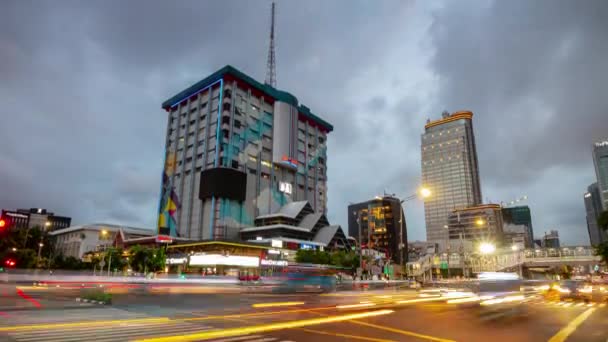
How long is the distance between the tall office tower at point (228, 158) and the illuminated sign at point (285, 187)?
1.31 feet

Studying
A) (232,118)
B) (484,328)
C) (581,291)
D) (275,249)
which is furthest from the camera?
(232,118)

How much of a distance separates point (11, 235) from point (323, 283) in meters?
74.5

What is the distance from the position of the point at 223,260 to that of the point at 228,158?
40.1 m

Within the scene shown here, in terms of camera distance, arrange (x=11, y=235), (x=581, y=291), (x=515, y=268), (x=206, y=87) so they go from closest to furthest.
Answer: (x=581, y=291)
(x=11, y=235)
(x=515, y=268)
(x=206, y=87)

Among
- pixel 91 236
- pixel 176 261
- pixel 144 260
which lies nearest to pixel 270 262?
pixel 176 261

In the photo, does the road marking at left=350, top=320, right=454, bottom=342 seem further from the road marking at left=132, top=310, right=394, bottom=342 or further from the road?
the road marking at left=132, top=310, right=394, bottom=342

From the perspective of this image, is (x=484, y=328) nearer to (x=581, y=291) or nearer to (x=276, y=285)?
(x=276, y=285)

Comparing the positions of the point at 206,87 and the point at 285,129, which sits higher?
the point at 206,87

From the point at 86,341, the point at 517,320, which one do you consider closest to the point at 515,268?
the point at 517,320

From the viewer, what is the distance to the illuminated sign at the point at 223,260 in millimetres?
94875

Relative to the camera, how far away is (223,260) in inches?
3730

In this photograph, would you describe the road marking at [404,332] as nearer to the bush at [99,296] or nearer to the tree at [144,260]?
the bush at [99,296]

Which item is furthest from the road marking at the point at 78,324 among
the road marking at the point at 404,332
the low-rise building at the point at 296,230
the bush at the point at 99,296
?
the low-rise building at the point at 296,230

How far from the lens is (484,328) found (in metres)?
14.4
